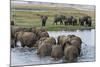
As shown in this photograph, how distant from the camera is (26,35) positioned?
2256mm

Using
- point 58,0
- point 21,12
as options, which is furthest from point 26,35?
point 58,0

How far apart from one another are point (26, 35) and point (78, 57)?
2.33 feet

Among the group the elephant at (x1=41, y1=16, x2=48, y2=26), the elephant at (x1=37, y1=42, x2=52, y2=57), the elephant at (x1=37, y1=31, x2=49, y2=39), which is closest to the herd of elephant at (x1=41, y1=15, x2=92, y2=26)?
the elephant at (x1=41, y1=16, x2=48, y2=26)

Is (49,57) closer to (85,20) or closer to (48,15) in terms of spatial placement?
(48,15)

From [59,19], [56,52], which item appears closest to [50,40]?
[56,52]

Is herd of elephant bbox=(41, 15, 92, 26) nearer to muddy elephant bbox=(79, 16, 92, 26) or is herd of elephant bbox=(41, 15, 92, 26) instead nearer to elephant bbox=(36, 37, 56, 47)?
muddy elephant bbox=(79, 16, 92, 26)

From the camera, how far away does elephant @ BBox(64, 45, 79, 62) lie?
94.9 inches

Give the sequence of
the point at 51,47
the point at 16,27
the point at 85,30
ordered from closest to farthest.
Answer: the point at 16,27 → the point at 51,47 → the point at 85,30

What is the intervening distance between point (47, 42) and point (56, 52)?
16cm

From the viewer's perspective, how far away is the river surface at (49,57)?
2186mm

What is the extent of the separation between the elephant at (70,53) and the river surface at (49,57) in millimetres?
69

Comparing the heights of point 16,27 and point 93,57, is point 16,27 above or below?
above

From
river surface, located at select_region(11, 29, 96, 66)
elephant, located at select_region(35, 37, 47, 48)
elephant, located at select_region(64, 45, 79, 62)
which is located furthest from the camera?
elephant, located at select_region(64, 45, 79, 62)
